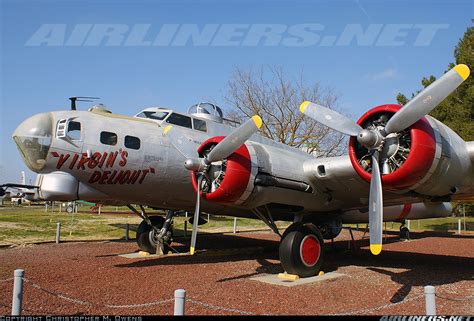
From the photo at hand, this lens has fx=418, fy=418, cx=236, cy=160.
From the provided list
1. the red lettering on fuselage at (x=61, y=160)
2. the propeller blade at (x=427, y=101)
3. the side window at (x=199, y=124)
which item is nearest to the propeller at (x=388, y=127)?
the propeller blade at (x=427, y=101)

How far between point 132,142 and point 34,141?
2138 millimetres

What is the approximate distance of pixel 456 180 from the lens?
796 cm

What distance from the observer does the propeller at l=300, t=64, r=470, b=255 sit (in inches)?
281

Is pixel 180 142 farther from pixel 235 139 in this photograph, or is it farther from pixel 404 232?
pixel 404 232

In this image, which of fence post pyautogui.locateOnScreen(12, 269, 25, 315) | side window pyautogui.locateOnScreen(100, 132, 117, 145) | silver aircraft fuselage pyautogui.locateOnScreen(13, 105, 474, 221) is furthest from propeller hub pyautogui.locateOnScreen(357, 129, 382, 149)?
fence post pyautogui.locateOnScreen(12, 269, 25, 315)

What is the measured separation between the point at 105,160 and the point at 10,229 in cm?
1462

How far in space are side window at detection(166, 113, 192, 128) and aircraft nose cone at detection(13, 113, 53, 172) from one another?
315 centimetres

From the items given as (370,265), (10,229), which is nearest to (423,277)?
(370,265)

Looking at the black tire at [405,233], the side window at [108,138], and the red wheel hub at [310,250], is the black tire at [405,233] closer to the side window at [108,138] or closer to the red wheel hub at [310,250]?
the red wheel hub at [310,250]

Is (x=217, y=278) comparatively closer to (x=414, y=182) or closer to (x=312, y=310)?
(x=312, y=310)

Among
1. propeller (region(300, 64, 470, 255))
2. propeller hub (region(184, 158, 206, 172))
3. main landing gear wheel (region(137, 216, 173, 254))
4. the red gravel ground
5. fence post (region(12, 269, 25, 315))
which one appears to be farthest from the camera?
main landing gear wheel (region(137, 216, 173, 254))

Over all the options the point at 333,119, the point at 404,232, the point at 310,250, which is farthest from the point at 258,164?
the point at 404,232

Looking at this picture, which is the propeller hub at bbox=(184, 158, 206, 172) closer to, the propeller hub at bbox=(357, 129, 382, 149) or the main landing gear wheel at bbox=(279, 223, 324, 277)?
the main landing gear wheel at bbox=(279, 223, 324, 277)

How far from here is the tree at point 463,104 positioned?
85.5 ft
